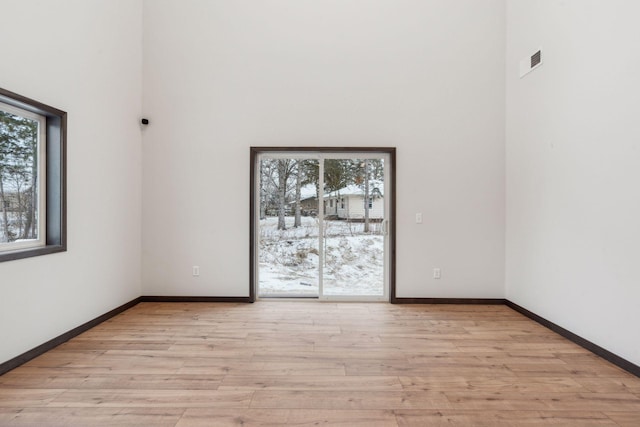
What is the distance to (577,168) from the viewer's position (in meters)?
Result: 2.99

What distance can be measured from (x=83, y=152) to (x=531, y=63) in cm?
494

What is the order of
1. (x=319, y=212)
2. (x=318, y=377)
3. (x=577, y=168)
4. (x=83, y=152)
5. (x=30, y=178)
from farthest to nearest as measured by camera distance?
(x=319, y=212) < (x=83, y=152) < (x=577, y=168) < (x=30, y=178) < (x=318, y=377)

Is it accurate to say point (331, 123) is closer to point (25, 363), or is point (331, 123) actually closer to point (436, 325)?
point (436, 325)

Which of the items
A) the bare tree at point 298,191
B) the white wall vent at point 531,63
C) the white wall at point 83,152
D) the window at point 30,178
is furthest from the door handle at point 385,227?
the window at point 30,178

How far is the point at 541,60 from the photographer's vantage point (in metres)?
3.48

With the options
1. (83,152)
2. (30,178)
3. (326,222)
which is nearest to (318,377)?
(326,222)

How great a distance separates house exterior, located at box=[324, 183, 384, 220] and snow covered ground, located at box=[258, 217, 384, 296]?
0.12 meters

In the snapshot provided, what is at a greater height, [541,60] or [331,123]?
[541,60]

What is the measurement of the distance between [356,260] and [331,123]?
72.8 inches

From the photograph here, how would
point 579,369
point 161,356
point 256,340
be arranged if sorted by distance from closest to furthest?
point 579,369
point 161,356
point 256,340

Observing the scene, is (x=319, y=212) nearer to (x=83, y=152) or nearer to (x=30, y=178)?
(x=83, y=152)

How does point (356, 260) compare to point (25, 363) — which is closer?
point (25, 363)

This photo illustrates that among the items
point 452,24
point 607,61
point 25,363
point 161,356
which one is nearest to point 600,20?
point 607,61

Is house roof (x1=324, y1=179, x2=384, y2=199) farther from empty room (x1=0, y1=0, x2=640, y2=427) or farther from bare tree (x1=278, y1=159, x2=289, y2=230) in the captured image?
bare tree (x1=278, y1=159, x2=289, y2=230)
